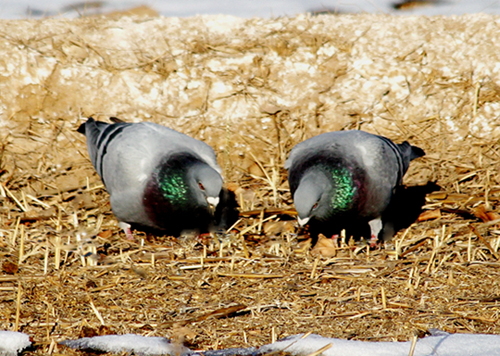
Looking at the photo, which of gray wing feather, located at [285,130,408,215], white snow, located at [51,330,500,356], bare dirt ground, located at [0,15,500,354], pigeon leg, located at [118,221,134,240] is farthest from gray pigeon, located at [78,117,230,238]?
white snow, located at [51,330,500,356]

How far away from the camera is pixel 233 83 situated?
17.6 ft

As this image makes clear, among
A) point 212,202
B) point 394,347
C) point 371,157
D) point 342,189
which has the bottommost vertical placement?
A: point 394,347

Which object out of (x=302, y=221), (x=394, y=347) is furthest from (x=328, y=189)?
(x=394, y=347)

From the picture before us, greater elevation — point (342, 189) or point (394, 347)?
point (342, 189)

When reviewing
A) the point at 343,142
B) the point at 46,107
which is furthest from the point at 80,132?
the point at 343,142

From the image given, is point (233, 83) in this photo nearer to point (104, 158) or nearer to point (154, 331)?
point (104, 158)

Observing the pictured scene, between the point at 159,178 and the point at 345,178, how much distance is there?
1.32 metres

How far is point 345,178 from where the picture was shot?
387 centimetres

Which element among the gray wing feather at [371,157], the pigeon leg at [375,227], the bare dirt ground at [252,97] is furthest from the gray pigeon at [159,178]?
the pigeon leg at [375,227]

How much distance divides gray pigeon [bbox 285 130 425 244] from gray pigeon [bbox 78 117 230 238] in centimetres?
63

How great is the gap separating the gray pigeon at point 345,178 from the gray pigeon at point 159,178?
2.08 ft

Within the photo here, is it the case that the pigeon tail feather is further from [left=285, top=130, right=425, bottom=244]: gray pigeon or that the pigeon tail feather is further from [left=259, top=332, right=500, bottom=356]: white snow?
[left=259, top=332, right=500, bottom=356]: white snow

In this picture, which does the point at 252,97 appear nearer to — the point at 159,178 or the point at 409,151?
the point at 409,151

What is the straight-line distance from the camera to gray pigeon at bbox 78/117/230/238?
398 centimetres
